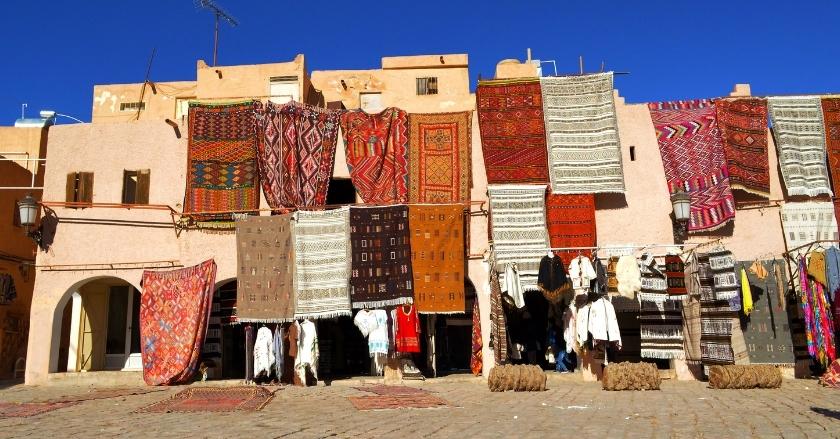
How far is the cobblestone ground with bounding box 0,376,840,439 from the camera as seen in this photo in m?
6.74

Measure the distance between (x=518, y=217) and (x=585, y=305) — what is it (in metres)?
2.34

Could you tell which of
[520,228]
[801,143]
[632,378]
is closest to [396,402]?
[632,378]

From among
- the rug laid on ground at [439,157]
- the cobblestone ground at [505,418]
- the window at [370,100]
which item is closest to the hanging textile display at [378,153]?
the rug laid on ground at [439,157]

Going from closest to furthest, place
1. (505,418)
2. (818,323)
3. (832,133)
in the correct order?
1. (505,418)
2. (818,323)
3. (832,133)

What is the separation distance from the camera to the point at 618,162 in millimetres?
14789

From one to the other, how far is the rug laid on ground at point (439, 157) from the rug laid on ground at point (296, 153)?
181 centimetres

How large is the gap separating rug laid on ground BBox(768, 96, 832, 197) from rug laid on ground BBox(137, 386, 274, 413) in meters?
11.7

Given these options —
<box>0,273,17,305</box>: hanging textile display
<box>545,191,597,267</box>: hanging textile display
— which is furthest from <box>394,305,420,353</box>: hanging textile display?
<box>0,273,17,305</box>: hanging textile display

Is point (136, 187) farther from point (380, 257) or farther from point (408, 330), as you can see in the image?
point (408, 330)

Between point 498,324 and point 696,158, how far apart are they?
5742 mm

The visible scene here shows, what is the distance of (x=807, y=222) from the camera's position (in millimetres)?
14727

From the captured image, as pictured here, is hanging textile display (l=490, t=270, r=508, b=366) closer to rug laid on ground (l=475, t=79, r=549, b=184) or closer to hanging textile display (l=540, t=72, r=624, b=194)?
rug laid on ground (l=475, t=79, r=549, b=184)

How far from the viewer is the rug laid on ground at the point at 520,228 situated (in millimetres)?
13938

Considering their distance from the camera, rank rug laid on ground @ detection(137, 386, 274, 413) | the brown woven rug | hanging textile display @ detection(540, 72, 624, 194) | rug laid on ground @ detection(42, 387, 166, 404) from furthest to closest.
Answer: hanging textile display @ detection(540, 72, 624, 194)
rug laid on ground @ detection(42, 387, 166, 404)
the brown woven rug
rug laid on ground @ detection(137, 386, 274, 413)
